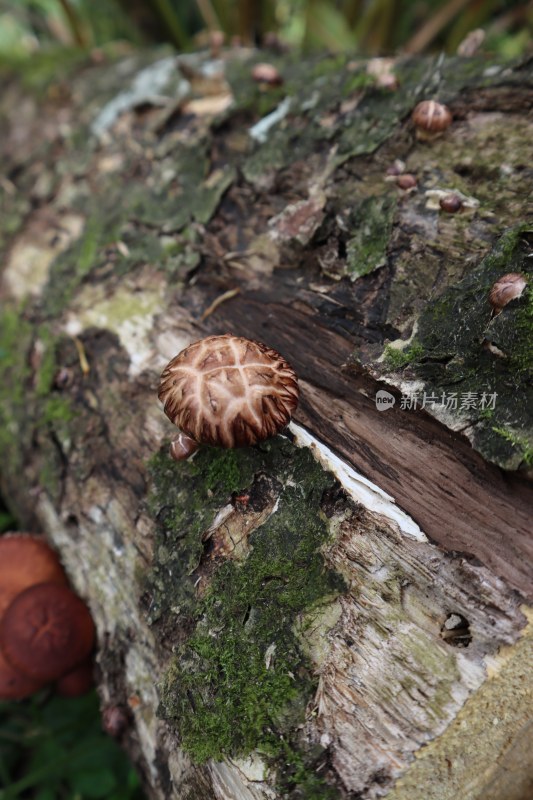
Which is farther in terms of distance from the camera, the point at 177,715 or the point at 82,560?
the point at 82,560

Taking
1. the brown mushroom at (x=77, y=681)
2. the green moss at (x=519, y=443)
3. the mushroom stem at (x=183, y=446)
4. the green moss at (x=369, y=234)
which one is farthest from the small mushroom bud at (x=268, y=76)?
the brown mushroom at (x=77, y=681)

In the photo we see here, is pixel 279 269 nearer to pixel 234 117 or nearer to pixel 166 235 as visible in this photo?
pixel 166 235

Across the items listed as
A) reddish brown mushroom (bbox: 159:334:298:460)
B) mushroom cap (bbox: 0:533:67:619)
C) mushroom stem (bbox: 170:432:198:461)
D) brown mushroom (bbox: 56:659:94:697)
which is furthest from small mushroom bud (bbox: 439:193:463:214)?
brown mushroom (bbox: 56:659:94:697)

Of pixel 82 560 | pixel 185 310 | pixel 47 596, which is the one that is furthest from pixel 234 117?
pixel 47 596

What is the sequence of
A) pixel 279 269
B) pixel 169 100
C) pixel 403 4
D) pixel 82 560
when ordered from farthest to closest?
pixel 403 4 → pixel 169 100 → pixel 82 560 → pixel 279 269

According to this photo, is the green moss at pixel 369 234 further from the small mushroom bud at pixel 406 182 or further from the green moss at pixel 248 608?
the green moss at pixel 248 608
